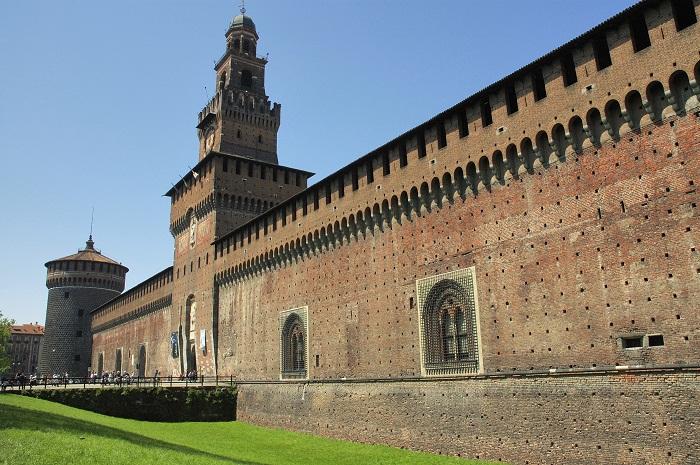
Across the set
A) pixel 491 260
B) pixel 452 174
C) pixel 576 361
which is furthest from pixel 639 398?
pixel 452 174

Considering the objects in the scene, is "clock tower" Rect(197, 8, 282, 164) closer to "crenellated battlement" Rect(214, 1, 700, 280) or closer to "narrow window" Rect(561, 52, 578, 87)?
"crenellated battlement" Rect(214, 1, 700, 280)

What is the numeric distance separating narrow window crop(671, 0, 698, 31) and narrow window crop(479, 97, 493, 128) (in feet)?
15.9

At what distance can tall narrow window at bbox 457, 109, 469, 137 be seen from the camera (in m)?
16.0

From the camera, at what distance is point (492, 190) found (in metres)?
15.1

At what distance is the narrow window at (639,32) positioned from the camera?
12289 mm

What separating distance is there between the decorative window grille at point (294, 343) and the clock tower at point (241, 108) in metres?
14.9

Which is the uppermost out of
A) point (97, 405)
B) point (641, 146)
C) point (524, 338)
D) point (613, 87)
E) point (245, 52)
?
point (245, 52)

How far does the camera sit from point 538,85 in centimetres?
1429

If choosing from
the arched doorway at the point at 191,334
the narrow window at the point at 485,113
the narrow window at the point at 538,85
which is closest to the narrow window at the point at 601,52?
the narrow window at the point at 538,85

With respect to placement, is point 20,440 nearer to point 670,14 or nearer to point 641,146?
point 641,146

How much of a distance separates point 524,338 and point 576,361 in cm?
149

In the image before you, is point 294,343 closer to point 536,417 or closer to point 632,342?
point 536,417

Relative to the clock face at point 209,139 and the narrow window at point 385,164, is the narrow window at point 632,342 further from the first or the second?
the clock face at point 209,139

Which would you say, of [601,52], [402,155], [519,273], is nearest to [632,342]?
[519,273]
